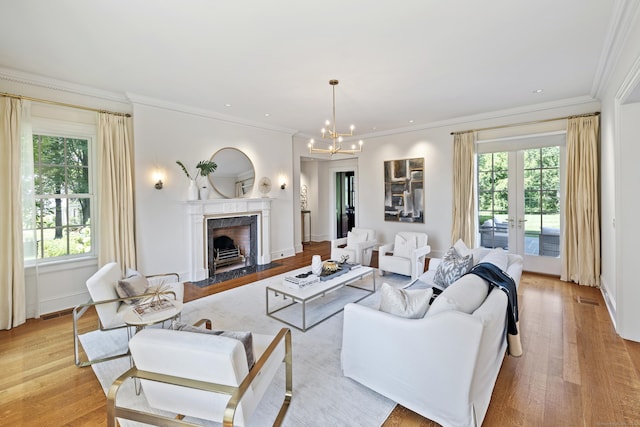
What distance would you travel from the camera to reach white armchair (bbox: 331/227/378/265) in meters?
5.75

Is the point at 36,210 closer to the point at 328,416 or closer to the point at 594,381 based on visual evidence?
the point at 328,416

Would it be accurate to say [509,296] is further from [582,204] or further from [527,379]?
[582,204]

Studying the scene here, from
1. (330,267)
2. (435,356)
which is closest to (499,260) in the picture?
(435,356)

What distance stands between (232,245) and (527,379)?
17.7ft

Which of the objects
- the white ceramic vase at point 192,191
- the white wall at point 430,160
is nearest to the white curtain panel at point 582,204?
the white wall at point 430,160

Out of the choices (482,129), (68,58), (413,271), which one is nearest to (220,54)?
(68,58)

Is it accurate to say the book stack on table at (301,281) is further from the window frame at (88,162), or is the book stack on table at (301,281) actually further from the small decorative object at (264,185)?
the small decorative object at (264,185)

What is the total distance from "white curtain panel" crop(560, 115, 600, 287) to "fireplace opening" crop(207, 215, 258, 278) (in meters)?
5.90

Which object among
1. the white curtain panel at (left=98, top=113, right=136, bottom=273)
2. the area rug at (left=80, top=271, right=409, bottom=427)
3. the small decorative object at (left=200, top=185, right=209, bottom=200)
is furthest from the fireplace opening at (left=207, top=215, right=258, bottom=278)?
the area rug at (left=80, top=271, right=409, bottom=427)

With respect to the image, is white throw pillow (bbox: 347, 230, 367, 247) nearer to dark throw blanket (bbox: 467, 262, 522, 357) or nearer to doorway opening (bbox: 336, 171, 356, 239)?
doorway opening (bbox: 336, 171, 356, 239)

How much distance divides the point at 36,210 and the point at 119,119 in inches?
66.4

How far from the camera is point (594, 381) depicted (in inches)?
96.6

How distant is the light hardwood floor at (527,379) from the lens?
2088 mm

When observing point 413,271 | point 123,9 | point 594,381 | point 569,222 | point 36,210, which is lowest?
point 594,381
